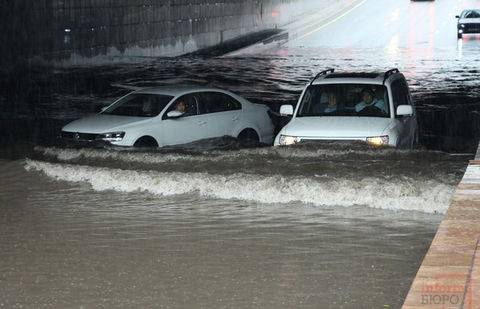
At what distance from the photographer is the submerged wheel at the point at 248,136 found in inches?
702

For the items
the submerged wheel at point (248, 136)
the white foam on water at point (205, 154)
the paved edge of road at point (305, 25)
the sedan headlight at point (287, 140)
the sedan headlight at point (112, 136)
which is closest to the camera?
the sedan headlight at point (287, 140)

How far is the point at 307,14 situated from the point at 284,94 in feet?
103

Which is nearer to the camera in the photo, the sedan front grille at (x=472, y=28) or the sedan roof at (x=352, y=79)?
the sedan roof at (x=352, y=79)

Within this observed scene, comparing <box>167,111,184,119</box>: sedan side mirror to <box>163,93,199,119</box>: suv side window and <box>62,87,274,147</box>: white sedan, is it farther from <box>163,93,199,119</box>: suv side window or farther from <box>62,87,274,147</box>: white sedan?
<box>163,93,199,119</box>: suv side window

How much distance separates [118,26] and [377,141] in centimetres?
2458

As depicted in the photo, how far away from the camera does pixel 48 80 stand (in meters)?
31.7

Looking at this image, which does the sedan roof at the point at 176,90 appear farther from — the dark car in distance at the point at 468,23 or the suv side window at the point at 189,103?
the dark car in distance at the point at 468,23

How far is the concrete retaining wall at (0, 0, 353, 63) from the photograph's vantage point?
32.0 meters

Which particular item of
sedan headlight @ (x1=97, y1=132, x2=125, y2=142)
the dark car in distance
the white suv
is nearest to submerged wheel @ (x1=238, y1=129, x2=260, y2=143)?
the white suv

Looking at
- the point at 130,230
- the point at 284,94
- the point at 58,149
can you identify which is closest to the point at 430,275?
the point at 130,230

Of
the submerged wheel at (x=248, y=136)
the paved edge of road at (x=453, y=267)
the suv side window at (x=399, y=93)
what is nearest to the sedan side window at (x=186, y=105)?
→ the submerged wheel at (x=248, y=136)

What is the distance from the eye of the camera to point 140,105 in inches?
675

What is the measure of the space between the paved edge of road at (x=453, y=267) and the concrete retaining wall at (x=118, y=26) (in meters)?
24.4

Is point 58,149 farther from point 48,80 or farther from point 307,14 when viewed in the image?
point 307,14
